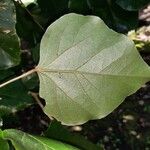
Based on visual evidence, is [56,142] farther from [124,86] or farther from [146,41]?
[146,41]

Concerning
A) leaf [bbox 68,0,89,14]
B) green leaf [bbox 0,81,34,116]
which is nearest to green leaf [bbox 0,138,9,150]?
green leaf [bbox 0,81,34,116]

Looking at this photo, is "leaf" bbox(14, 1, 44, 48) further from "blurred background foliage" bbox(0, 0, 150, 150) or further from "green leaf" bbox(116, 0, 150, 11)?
"green leaf" bbox(116, 0, 150, 11)

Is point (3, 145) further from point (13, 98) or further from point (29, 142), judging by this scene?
point (13, 98)

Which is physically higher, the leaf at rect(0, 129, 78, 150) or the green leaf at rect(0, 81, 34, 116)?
the leaf at rect(0, 129, 78, 150)

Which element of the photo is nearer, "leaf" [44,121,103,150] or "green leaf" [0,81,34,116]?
"leaf" [44,121,103,150]

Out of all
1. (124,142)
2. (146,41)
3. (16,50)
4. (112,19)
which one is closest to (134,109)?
(124,142)

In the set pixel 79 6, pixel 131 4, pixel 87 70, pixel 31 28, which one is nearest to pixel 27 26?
pixel 31 28
